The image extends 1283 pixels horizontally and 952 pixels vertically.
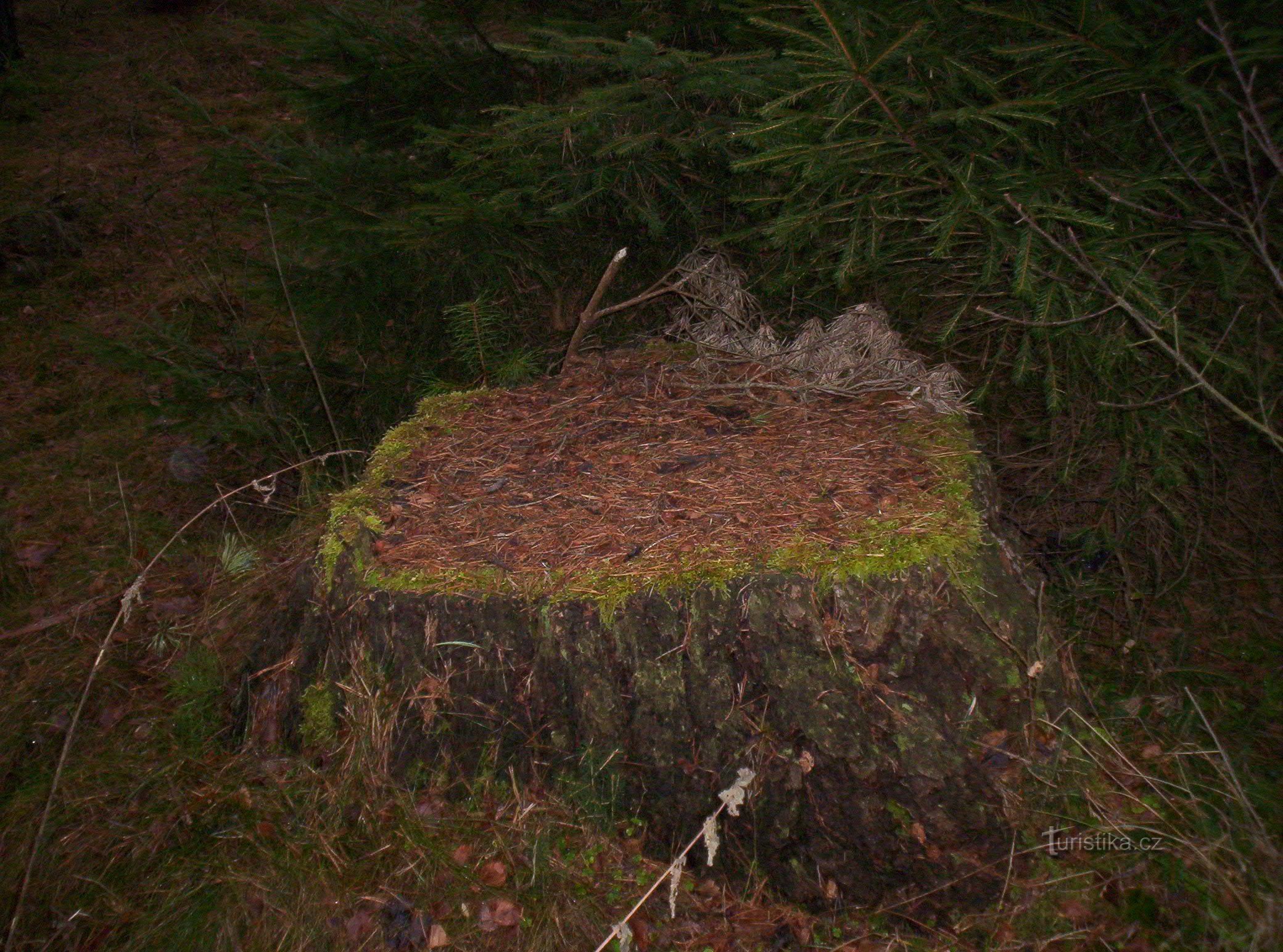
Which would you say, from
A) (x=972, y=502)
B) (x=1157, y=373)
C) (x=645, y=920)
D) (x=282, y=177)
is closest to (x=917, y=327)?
(x=1157, y=373)

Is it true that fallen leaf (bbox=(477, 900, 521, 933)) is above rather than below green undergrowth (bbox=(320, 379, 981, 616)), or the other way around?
below

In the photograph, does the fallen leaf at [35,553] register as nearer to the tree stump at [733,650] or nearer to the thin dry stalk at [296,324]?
the thin dry stalk at [296,324]

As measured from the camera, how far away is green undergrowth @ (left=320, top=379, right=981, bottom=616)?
2.39 meters

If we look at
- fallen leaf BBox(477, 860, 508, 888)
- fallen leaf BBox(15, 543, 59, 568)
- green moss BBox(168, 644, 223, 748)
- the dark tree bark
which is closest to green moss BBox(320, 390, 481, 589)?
the dark tree bark

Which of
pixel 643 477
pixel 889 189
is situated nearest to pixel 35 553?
pixel 643 477

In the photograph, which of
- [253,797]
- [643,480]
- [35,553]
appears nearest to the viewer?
[253,797]

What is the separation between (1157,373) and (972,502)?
1.08 meters

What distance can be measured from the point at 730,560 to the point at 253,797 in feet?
6.25

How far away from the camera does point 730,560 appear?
2.43m

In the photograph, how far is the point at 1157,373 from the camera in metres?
3.11

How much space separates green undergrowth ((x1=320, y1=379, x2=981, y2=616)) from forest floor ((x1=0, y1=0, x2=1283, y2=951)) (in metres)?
0.67

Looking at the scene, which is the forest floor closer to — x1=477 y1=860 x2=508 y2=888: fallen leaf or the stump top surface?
x1=477 y1=860 x2=508 y2=888: fallen leaf

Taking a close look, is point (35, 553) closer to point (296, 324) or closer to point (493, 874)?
point (296, 324)

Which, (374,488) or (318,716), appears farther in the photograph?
(374,488)
